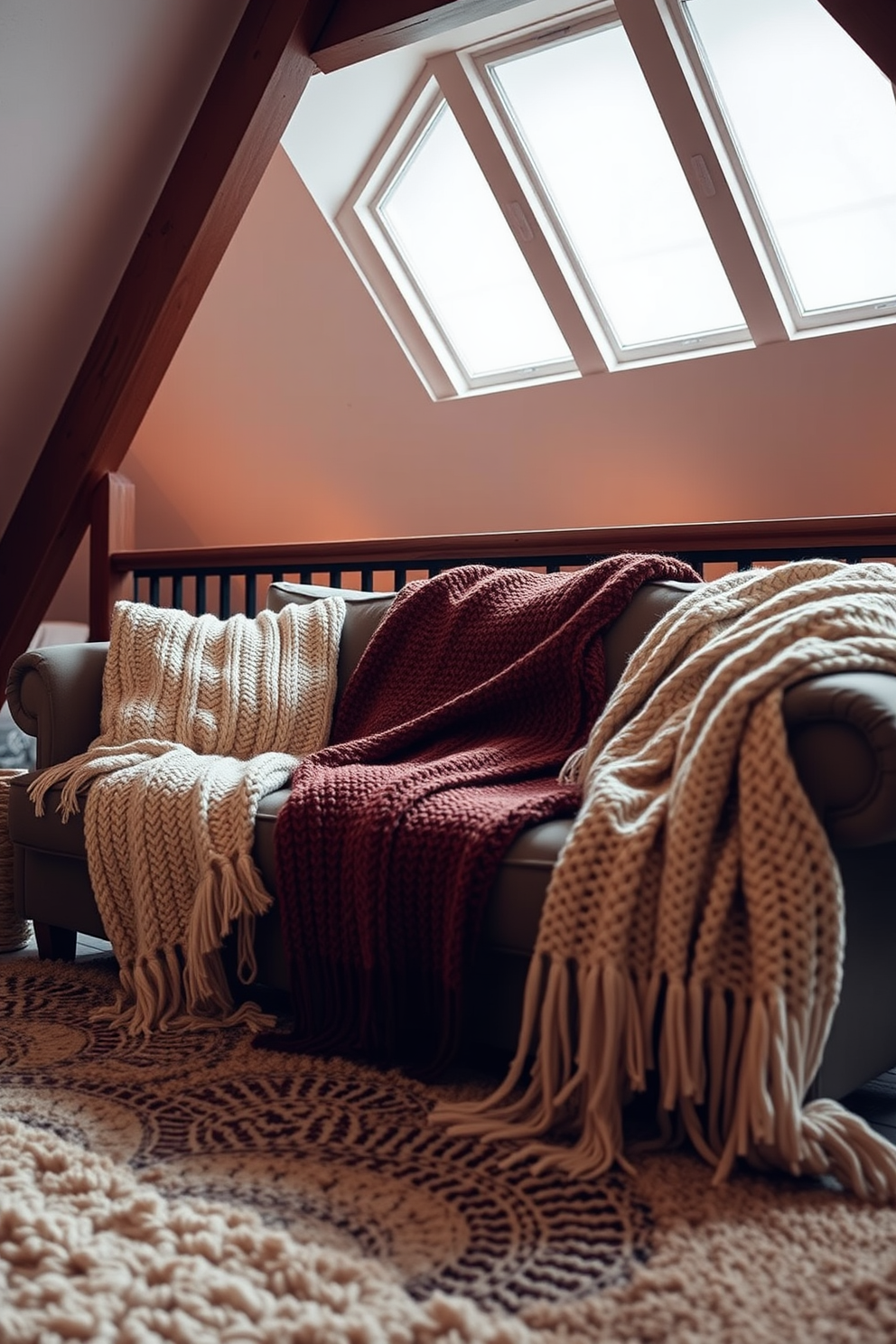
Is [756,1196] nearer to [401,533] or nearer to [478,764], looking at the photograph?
[478,764]

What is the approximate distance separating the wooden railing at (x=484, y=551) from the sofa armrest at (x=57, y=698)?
1.75 feet

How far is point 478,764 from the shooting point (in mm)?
1895

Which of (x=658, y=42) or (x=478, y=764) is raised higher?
(x=658, y=42)

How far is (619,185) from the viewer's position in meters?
3.66

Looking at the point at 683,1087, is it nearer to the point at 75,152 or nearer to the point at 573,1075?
the point at 573,1075

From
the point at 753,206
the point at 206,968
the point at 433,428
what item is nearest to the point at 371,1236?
the point at 206,968

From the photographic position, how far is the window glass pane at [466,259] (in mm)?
3900

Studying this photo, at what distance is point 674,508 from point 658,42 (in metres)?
1.43

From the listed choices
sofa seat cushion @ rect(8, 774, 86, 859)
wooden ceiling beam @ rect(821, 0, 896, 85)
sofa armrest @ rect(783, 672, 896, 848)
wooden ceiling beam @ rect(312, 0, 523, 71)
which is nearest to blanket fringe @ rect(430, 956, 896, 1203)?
sofa armrest @ rect(783, 672, 896, 848)

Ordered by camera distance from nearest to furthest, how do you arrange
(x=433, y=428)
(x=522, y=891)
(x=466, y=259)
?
(x=522, y=891)
(x=466, y=259)
(x=433, y=428)

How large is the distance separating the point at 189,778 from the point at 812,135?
8.31ft

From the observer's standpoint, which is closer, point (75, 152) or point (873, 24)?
point (873, 24)

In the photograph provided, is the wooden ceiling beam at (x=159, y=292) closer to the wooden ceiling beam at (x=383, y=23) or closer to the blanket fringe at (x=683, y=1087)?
the wooden ceiling beam at (x=383, y=23)

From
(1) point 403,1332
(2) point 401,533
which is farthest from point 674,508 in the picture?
(1) point 403,1332
